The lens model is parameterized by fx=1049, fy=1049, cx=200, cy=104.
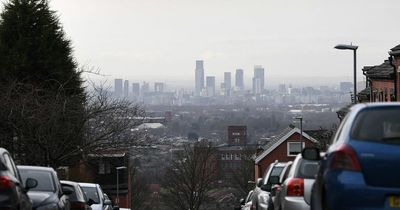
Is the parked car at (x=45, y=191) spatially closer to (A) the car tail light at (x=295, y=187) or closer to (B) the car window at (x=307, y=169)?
(A) the car tail light at (x=295, y=187)

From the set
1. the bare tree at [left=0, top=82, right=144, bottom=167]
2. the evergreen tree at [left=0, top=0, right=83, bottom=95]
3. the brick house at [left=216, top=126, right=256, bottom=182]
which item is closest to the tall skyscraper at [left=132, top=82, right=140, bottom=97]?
the brick house at [left=216, top=126, right=256, bottom=182]

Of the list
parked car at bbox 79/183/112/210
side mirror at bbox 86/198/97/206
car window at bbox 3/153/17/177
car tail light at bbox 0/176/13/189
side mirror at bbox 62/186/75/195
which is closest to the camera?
car tail light at bbox 0/176/13/189

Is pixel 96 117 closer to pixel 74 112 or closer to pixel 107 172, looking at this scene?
pixel 74 112

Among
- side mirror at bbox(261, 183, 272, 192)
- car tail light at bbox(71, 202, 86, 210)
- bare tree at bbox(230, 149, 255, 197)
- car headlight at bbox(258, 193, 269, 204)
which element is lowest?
bare tree at bbox(230, 149, 255, 197)

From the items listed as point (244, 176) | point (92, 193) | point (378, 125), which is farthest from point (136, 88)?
point (378, 125)

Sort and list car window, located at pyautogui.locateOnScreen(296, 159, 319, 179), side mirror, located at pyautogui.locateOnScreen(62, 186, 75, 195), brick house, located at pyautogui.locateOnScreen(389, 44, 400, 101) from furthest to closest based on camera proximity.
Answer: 1. brick house, located at pyautogui.locateOnScreen(389, 44, 400, 101)
2. side mirror, located at pyautogui.locateOnScreen(62, 186, 75, 195)
3. car window, located at pyautogui.locateOnScreen(296, 159, 319, 179)

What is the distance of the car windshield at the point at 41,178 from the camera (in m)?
19.3

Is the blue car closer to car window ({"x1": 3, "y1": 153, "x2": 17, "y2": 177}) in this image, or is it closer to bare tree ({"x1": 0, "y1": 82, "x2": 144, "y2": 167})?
car window ({"x1": 3, "y1": 153, "x2": 17, "y2": 177})

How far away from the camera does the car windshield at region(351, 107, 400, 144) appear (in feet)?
37.3

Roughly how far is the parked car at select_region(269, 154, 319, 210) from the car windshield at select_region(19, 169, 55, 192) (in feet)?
15.0

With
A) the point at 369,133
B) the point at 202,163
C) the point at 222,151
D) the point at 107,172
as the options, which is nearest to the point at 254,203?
the point at 369,133

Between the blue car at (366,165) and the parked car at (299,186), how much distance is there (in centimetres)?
434

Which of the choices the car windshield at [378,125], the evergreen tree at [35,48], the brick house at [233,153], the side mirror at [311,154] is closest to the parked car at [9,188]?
the side mirror at [311,154]

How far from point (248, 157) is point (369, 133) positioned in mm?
93186
